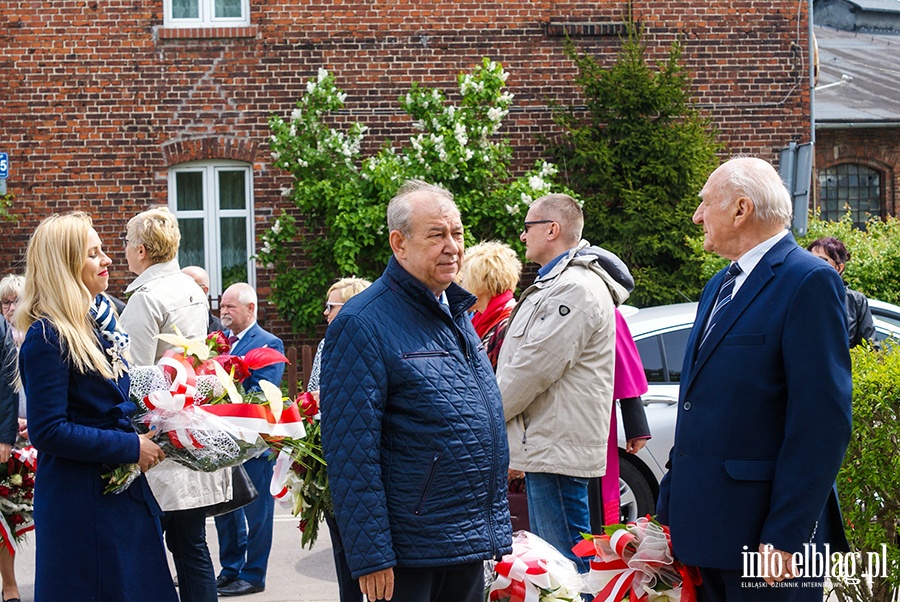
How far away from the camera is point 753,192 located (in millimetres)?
3570

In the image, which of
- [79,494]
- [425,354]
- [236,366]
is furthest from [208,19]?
[425,354]

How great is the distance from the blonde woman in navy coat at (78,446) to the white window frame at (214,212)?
9.98 m

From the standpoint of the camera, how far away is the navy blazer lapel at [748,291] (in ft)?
11.6

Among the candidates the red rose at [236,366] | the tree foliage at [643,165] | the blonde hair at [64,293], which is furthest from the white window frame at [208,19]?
the blonde hair at [64,293]

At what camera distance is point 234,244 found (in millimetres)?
14094

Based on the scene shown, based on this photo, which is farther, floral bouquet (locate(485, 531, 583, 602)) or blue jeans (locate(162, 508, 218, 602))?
blue jeans (locate(162, 508, 218, 602))

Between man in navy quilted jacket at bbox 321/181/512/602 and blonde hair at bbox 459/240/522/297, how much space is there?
2.11 meters

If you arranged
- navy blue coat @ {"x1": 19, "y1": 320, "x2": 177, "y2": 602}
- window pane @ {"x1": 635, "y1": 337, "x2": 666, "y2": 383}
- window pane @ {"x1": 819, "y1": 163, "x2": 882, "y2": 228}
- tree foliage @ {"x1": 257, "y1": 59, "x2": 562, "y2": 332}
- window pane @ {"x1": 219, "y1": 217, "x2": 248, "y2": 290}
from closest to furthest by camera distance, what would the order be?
navy blue coat @ {"x1": 19, "y1": 320, "x2": 177, "y2": 602} < window pane @ {"x1": 635, "y1": 337, "x2": 666, "y2": 383} < tree foliage @ {"x1": 257, "y1": 59, "x2": 562, "y2": 332} < window pane @ {"x1": 219, "y1": 217, "x2": 248, "y2": 290} < window pane @ {"x1": 819, "y1": 163, "x2": 882, "y2": 228}

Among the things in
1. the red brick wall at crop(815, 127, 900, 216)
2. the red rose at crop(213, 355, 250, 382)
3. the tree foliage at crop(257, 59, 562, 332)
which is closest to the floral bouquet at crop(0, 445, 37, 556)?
the red rose at crop(213, 355, 250, 382)

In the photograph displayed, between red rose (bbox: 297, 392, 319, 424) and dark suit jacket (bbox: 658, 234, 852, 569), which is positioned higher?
dark suit jacket (bbox: 658, 234, 852, 569)

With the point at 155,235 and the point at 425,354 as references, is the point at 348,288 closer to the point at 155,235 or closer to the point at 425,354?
the point at 155,235

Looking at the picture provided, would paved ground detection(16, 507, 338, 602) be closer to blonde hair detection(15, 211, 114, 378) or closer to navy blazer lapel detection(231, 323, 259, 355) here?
navy blazer lapel detection(231, 323, 259, 355)

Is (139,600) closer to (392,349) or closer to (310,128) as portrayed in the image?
(392,349)

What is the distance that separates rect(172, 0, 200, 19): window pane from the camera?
13812 millimetres
